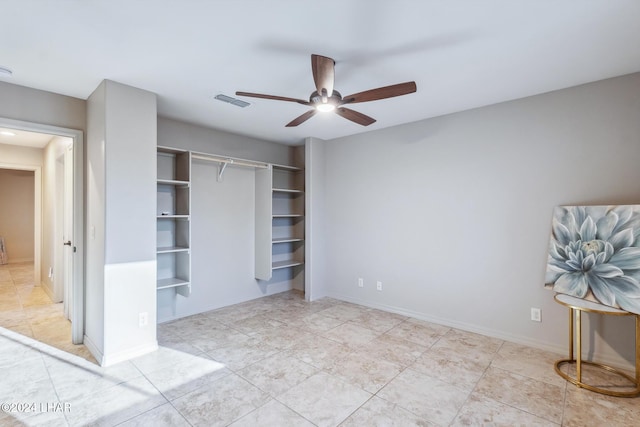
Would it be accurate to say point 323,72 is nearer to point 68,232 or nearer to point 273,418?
point 273,418

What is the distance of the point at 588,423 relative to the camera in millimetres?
1961

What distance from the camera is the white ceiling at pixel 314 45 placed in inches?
69.8

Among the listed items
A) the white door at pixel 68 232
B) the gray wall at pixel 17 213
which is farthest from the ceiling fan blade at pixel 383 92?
the gray wall at pixel 17 213

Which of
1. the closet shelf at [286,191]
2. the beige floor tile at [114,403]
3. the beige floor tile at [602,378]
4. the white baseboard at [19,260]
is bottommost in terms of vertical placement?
the beige floor tile at [602,378]

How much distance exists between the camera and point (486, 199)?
3.35m

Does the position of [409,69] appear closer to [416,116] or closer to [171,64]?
[416,116]

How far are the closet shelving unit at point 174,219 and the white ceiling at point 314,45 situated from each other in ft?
3.09

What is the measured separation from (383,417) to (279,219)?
139 inches

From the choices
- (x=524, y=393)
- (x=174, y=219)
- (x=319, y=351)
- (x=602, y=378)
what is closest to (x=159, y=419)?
(x=319, y=351)

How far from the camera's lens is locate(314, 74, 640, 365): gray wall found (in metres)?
2.71

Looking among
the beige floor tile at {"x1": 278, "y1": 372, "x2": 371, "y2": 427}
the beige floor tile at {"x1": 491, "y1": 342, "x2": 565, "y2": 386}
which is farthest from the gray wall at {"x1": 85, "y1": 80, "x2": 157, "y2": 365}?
the beige floor tile at {"x1": 491, "y1": 342, "x2": 565, "y2": 386}

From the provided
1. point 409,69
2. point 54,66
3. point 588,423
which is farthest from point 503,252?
point 54,66

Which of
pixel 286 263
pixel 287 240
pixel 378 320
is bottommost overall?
pixel 378 320

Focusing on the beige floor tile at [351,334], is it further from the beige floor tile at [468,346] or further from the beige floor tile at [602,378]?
the beige floor tile at [602,378]
